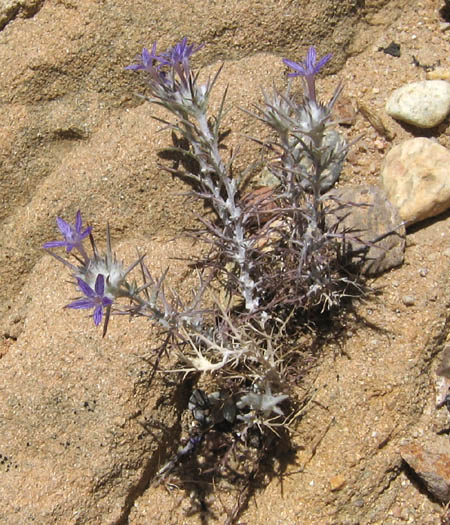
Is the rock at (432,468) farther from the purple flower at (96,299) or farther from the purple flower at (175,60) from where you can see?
the purple flower at (175,60)

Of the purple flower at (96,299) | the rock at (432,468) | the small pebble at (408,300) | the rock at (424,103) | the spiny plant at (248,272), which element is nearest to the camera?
the purple flower at (96,299)

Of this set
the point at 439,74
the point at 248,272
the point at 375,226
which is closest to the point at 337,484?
the point at 248,272

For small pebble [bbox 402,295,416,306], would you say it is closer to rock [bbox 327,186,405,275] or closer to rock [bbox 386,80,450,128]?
rock [bbox 327,186,405,275]

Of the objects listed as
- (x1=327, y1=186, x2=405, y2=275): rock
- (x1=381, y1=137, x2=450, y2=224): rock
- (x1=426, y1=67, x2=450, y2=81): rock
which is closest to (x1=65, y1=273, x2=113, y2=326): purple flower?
(x1=327, y1=186, x2=405, y2=275): rock

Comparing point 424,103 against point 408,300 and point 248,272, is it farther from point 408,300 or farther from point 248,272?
point 248,272

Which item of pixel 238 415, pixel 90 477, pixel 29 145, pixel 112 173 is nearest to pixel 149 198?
pixel 112 173

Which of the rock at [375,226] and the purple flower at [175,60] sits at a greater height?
the purple flower at [175,60]

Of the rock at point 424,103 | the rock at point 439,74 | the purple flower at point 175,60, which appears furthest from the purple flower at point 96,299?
the rock at point 439,74
